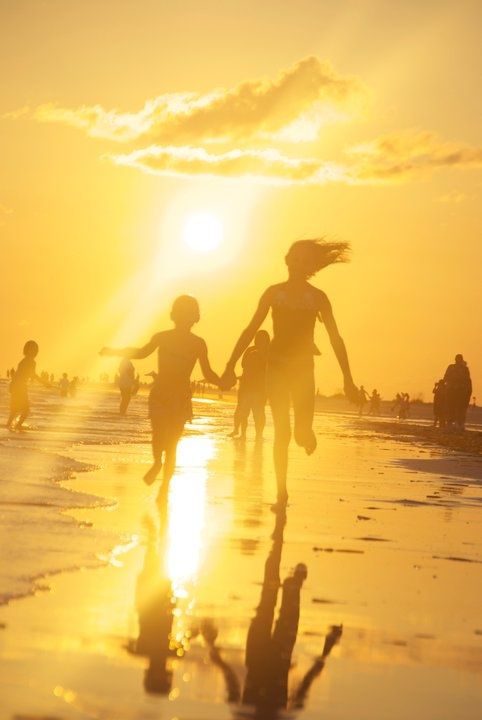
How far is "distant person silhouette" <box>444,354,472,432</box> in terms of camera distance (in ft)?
143

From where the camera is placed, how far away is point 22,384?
26453mm

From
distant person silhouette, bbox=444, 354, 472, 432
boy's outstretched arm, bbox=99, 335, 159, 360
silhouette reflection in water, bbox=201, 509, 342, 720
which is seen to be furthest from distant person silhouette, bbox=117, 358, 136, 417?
silhouette reflection in water, bbox=201, 509, 342, 720

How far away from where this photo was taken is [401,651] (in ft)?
18.0

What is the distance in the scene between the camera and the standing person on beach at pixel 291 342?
12.1 m

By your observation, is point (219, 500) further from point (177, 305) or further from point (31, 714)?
point (31, 714)

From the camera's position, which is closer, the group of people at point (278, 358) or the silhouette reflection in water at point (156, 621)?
the silhouette reflection in water at point (156, 621)

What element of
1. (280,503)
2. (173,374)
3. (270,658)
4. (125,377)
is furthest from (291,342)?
(125,377)

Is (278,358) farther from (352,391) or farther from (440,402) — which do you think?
(440,402)

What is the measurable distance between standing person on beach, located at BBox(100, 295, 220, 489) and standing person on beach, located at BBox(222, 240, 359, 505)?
39 cm

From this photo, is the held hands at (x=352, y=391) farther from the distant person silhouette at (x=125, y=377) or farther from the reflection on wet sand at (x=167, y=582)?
the distant person silhouette at (x=125, y=377)

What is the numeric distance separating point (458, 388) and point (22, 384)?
2182 centimetres

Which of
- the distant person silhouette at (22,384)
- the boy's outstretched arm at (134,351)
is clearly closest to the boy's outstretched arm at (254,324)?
the boy's outstretched arm at (134,351)

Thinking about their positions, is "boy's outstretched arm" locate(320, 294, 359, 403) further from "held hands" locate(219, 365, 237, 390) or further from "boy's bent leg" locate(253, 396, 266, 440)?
"boy's bent leg" locate(253, 396, 266, 440)

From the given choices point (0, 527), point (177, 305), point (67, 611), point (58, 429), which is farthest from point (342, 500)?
point (58, 429)
